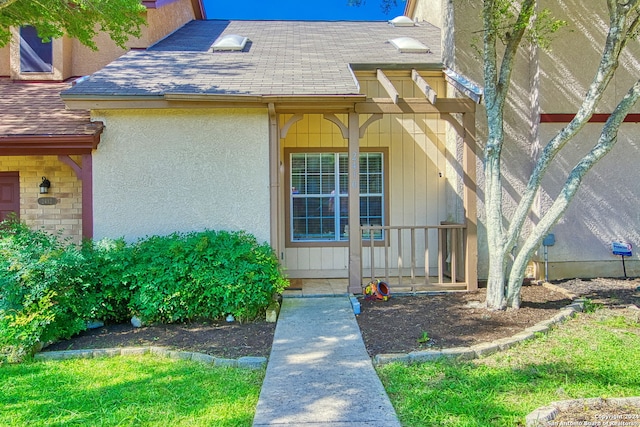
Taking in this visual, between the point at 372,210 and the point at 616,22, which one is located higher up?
the point at 616,22

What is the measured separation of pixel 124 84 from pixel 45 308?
3.65 meters

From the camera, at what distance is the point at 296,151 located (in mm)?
8305

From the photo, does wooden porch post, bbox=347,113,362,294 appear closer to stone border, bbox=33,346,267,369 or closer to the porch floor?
the porch floor

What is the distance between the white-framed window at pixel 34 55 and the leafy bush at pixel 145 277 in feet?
17.3

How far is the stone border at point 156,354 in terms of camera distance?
431cm

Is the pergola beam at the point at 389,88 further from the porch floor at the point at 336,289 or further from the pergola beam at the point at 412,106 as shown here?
the porch floor at the point at 336,289

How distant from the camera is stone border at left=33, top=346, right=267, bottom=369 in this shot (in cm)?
431

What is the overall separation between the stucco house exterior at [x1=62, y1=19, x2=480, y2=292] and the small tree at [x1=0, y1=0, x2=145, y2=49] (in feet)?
2.60

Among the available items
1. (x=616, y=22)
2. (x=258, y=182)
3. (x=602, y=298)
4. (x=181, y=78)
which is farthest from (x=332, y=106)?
(x=602, y=298)

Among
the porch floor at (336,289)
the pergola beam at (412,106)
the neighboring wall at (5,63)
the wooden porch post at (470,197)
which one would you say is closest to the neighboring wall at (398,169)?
the porch floor at (336,289)

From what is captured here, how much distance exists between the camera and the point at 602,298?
630cm

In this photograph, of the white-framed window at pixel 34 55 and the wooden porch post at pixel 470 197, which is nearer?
the wooden porch post at pixel 470 197

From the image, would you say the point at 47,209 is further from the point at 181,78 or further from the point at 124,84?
the point at 181,78

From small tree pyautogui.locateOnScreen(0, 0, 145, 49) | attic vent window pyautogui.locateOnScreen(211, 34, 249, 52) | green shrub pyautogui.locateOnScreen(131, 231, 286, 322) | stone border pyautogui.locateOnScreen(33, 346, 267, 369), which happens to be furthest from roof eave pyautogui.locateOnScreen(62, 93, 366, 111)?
stone border pyautogui.locateOnScreen(33, 346, 267, 369)
